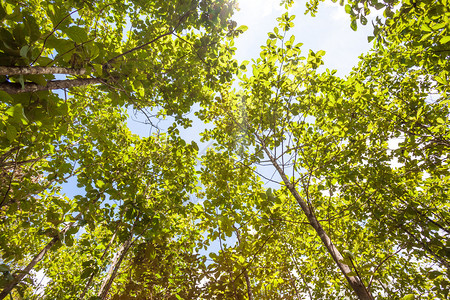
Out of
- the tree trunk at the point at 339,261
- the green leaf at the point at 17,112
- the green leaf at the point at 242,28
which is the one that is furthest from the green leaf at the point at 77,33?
the tree trunk at the point at 339,261

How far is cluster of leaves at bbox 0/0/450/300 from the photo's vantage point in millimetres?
1794

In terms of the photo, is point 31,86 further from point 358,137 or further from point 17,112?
point 358,137

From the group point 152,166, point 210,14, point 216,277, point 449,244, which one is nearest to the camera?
point 449,244

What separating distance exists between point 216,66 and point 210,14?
0.77m

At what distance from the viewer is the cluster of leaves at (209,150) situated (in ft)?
5.89

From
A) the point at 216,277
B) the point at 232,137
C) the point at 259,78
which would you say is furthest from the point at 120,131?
the point at 216,277

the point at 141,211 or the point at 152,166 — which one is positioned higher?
the point at 152,166

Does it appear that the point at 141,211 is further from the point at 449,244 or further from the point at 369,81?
the point at 369,81

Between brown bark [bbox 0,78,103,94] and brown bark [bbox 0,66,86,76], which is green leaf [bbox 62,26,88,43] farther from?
brown bark [bbox 0,78,103,94]

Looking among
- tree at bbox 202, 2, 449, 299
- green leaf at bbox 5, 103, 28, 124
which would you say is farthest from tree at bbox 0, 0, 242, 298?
tree at bbox 202, 2, 449, 299

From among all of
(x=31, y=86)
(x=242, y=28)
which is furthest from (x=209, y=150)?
(x=31, y=86)

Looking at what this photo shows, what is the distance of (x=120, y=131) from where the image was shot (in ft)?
17.4

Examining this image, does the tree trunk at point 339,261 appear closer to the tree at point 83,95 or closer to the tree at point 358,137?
the tree at point 358,137

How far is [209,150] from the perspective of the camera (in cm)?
493
